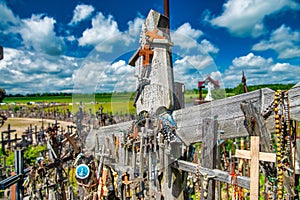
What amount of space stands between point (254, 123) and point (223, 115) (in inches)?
10.1

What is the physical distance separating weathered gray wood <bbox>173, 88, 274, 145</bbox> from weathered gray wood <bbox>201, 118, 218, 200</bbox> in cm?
4

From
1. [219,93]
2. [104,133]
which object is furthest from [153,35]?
[104,133]

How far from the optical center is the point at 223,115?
149 centimetres

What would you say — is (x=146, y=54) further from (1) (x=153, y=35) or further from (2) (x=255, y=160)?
(2) (x=255, y=160)

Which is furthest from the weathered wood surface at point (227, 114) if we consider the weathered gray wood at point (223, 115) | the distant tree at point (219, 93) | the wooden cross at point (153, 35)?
the wooden cross at point (153, 35)

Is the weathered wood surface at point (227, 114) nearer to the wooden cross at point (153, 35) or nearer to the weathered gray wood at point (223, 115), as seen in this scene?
the weathered gray wood at point (223, 115)

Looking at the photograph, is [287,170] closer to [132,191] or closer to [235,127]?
[235,127]

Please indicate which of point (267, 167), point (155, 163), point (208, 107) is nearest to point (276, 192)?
point (267, 167)

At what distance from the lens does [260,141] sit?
4.39 ft

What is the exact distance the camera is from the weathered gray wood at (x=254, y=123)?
4.00 feet

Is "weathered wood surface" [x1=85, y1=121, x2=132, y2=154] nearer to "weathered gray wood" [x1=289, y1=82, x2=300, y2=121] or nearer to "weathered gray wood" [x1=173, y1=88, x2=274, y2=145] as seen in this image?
"weathered gray wood" [x1=173, y1=88, x2=274, y2=145]

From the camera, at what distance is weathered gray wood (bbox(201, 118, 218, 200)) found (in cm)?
153

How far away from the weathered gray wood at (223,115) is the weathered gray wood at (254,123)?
6 centimetres

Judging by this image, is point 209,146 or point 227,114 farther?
point 209,146
